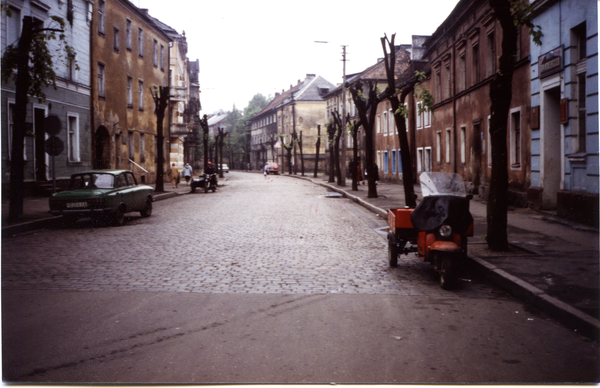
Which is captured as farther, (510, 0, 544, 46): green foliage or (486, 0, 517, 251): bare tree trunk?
(486, 0, 517, 251): bare tree trunk

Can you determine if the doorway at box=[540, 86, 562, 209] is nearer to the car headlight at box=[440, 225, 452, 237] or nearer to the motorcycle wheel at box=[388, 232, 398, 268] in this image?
the motorcycle wheel at box=[388, 232, 398, 268]

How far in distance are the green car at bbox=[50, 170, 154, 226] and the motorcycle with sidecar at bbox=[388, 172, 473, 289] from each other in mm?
8931

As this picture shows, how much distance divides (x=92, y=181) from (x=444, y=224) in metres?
10.4

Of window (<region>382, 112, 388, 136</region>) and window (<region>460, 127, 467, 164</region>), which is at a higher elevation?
window (<region>382, 112, 388, 136</region>)

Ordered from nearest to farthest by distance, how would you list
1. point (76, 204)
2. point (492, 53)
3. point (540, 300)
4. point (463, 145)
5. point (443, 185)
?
A: point (540, 300) < point (443, 185) < point (76, 204) < point (492, 53) < point (463, 145)

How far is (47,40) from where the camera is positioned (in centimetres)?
1346

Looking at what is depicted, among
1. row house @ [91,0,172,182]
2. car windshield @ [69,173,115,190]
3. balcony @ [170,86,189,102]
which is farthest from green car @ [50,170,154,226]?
balcony @ [170,86,189,102]

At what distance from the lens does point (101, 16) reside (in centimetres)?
2947

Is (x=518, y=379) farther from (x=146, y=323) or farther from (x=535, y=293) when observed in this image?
(x=146, y=323)

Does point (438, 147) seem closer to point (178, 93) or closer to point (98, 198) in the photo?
point (98, 198)

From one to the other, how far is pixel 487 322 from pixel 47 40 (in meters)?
11.8

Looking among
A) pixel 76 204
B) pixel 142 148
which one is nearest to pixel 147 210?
pixel 76 204

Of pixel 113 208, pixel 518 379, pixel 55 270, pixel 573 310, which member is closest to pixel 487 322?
pixel 573 310

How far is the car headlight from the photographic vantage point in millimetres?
7715
